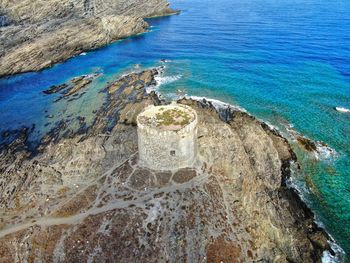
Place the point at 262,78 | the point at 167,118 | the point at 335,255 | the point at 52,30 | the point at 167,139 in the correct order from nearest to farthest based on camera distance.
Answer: the point at 335,255 < the point at 167,139 < the point at 167,118 < the point at 262,78 < the point at 52,30

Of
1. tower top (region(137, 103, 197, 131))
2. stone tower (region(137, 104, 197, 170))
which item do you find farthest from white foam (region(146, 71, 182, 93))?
stone tower (region(137, 104, 197, 170))

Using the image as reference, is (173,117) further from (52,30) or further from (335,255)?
(52,30)

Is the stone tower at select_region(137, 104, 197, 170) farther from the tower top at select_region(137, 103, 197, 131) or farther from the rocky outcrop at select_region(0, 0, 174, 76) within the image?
the rocky outcrop at select_region(0, 0, 174, 76)

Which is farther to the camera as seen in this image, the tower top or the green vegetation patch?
the green vegetation patch

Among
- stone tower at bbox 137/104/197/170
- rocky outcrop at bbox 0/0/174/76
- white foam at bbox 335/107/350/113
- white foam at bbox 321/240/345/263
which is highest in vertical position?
stone tower at bbox 137/104/197/170

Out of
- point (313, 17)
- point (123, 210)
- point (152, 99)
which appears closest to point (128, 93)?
point (152, 99)

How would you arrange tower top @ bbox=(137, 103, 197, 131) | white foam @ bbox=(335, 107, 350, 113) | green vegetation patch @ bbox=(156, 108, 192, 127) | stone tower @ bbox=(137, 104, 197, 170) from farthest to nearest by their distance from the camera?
1. white foam @ bbox=(335, 107, 350, 113)
2. green vegetation patch @ bbox=(156, 108, 192, 127)
3. tower top @ bbox=(137, 103, 197, 131)
4. stone tower @ bbox=(137, 104, 197, 170)

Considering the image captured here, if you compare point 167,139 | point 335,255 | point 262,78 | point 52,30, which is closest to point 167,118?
point 167,139
